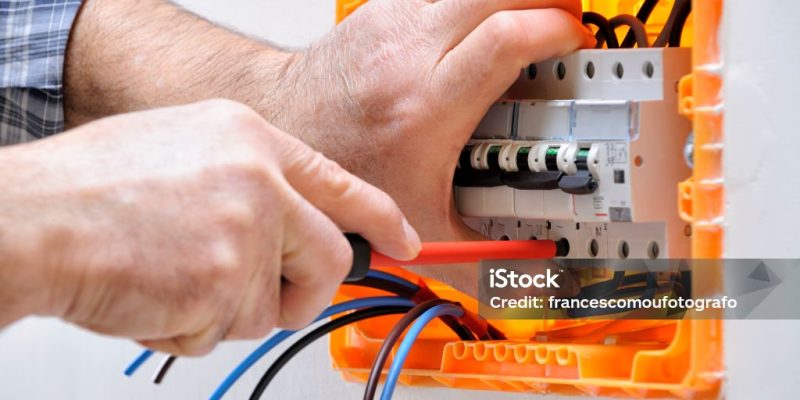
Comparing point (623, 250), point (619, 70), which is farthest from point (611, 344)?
point (619, 70)

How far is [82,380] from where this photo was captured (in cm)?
129

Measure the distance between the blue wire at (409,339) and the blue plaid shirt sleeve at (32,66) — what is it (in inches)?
17.0

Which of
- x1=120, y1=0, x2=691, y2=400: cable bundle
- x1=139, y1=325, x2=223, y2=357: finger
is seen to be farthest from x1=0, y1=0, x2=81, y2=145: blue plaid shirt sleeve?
x1=139, y1=325, x2=223, y2=357: finger

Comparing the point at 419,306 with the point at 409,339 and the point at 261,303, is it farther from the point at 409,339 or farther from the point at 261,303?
the point at 261,303

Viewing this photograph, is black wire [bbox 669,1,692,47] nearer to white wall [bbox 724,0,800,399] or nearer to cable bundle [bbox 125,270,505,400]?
white wall [bbox 724,0,800,399]

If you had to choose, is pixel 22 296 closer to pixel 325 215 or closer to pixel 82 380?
pixel 325 215

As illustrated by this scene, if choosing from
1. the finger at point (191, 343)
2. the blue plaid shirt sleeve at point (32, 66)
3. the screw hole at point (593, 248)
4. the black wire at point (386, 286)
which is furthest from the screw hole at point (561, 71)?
the blue plaid shirt sleeve at point (32, 66)

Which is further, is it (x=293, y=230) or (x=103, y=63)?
(x=103, y=63)

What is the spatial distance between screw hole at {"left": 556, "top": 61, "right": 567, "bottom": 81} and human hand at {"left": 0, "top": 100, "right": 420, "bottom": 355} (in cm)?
23

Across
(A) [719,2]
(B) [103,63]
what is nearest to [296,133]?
(B) [103,63]

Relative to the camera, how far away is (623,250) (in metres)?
0.70

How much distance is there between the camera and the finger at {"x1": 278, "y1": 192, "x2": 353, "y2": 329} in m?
0.53

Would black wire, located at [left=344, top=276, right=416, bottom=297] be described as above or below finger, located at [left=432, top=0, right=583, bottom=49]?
below

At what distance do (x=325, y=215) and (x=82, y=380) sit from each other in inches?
33.7
